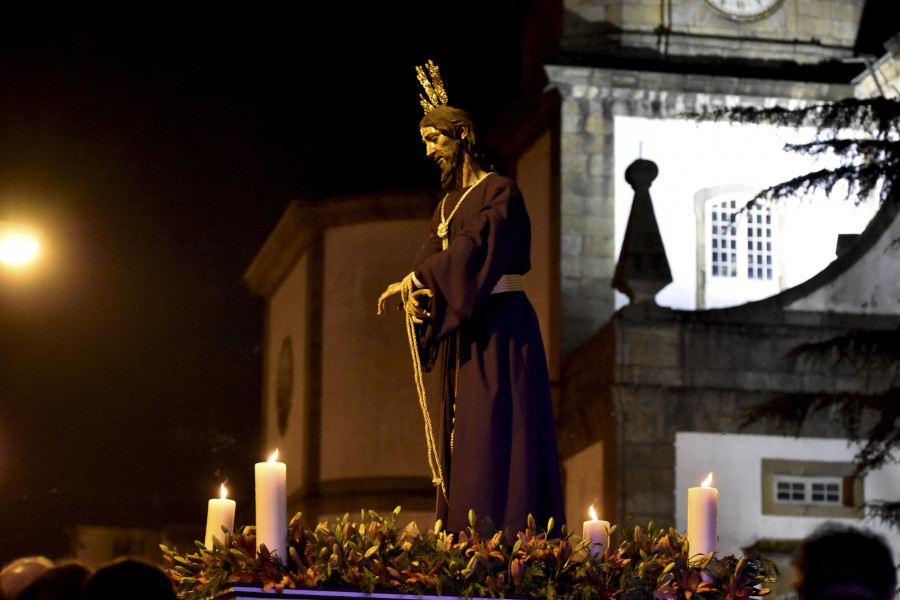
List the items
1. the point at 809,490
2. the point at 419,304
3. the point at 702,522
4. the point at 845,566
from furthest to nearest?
1. the point at 809,490
2. the point at 419,304
3. the point at 702,522
4. the point at 845,566

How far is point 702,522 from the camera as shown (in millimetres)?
6324

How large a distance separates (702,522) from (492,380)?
119 centimetres

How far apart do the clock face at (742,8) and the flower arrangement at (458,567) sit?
760 inches

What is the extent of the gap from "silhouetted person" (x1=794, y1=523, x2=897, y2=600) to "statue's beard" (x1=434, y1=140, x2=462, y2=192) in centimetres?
367

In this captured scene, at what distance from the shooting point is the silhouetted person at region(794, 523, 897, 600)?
4.01 meters

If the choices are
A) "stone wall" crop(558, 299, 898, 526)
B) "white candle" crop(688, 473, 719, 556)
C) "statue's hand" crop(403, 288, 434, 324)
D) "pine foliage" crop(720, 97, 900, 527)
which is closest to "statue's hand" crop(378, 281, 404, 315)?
"statue's hand" crop(403, 288, 434, 324)

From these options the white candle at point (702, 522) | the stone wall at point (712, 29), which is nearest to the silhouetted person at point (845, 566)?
the white candle at point (702, 522)

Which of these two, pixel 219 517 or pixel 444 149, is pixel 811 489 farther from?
pixel 219 517

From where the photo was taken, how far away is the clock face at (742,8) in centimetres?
2464

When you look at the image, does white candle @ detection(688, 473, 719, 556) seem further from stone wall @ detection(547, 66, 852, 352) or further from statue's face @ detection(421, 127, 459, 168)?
stone wall @ detection(547, 66, 852, 352)

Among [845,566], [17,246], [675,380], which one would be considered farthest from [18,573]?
[675,380]

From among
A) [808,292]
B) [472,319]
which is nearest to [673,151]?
[808,292]

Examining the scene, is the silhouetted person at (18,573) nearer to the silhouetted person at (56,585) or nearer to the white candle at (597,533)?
the silhouetted person at (56,585)

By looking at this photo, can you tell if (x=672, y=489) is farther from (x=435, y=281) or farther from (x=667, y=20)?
(x=435, y=281)
